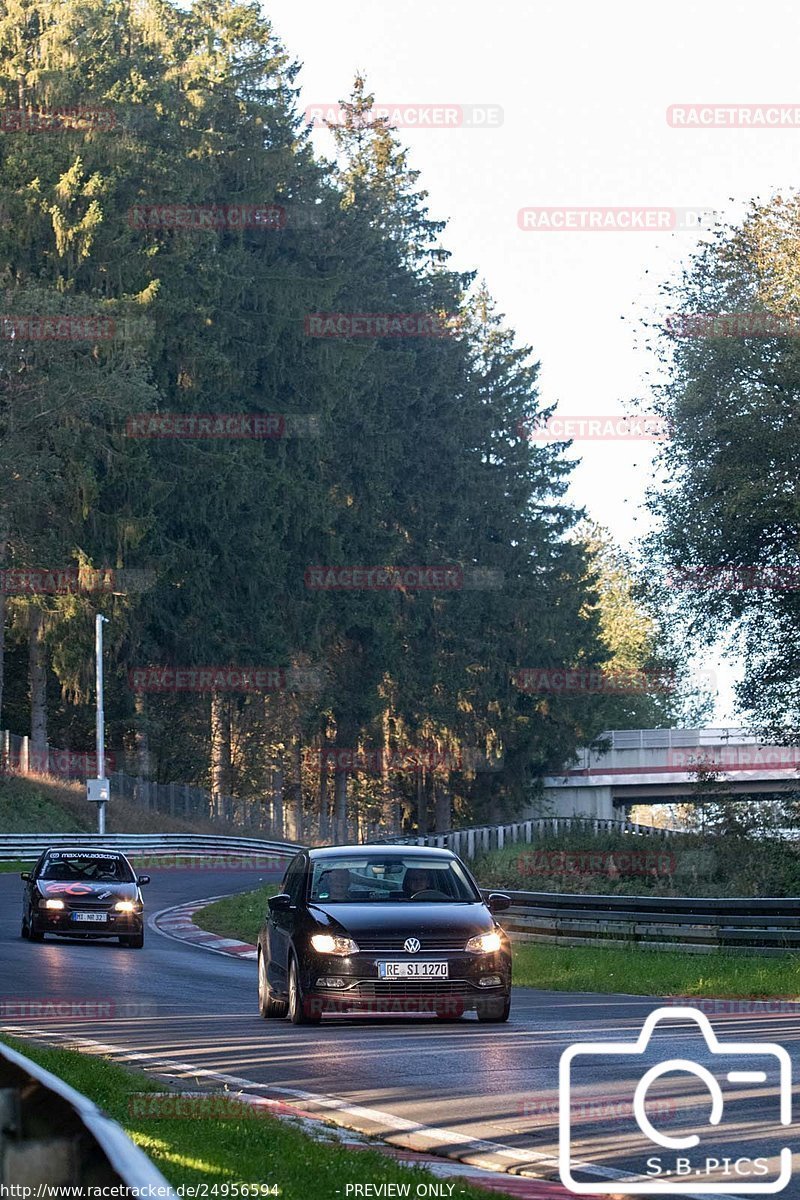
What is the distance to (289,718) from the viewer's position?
7675 cm

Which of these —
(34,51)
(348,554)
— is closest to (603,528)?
(348,554)

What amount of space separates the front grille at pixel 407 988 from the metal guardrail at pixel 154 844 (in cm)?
3054

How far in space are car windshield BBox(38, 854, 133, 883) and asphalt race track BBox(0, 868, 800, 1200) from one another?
17.0ft

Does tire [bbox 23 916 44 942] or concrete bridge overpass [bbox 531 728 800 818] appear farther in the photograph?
concrete bridge overpass [bbox 531 728 800 818]

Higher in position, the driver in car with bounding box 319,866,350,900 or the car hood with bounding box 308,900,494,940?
the driver in car with bounding box 319,866,350,900

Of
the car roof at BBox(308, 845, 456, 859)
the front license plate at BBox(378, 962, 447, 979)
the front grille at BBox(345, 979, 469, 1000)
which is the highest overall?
the car roof at BBox(308, 845, 456, 859)

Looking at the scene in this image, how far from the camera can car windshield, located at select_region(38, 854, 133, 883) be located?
93.8 feet

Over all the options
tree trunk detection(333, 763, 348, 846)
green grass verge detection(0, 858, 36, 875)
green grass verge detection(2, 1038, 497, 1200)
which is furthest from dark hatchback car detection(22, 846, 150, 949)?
tree trunk detection(333, 763, 348, 846)

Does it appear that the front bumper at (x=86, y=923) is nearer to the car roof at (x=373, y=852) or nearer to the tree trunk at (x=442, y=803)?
the car roof at (x=373, y=852)

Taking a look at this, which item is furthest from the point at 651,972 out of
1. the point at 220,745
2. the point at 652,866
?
the point at 220,745

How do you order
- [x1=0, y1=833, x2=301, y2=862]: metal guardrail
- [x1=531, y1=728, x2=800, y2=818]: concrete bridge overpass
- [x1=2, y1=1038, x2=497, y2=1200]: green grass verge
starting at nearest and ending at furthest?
[x1=2, y1=1038, x2=497, y2=1200]: green grass verge < [x1=0, y1=833, x2=301, y2=862]: metal guardrail < [x1=531, y1=728, x2=800, y2=818]: concrete bridge overpass

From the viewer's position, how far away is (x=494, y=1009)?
16250 mm

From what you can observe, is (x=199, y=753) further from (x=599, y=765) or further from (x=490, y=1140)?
(x=490, y=1140)

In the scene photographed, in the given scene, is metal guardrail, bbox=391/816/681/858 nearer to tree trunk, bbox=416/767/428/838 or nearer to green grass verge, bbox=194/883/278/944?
green grass verge, bbox=194/883/278/944
